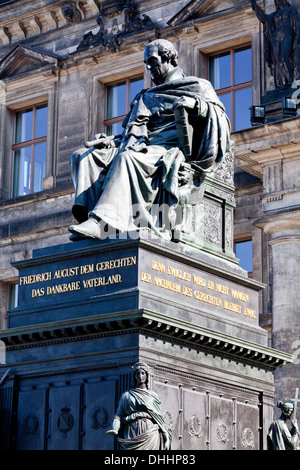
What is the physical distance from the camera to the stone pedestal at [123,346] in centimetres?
1024

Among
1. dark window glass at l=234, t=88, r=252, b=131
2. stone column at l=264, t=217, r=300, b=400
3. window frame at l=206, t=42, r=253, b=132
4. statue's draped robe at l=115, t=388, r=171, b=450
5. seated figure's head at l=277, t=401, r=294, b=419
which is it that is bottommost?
statue's draped robe at l=115, t=388, r=171, b=450

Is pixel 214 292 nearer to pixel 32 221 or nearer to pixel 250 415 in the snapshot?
pixel 250 415

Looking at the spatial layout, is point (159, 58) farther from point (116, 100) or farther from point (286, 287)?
point (116, 100)

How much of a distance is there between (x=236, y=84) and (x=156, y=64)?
10.6m


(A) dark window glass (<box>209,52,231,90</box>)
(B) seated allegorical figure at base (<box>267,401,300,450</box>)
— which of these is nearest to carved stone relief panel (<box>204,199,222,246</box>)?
(B) seated allegorical figure at base (<box>267,401,300,450</box>)

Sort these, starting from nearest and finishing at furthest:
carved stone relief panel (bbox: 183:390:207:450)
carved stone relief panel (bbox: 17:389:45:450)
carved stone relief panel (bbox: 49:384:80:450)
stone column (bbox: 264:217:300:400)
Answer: carved stone relief panel (bbox: 49:384:80:450)
carved stone relief panel (bbox: 183:390:207:450)
carved stone relief panel (bbox: 17:389:45:450)
stone column (bbox: 264:217:300:400)

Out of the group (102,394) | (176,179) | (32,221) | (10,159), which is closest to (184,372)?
(102,394)

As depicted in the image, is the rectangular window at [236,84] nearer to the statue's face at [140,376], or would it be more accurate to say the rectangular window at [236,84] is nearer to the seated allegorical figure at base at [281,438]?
the seated allegorical figure at base at [281,438]

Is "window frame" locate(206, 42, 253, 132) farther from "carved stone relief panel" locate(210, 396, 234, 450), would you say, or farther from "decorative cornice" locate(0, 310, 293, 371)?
"carved stone relief panel" locate(210, 396, 234, 450)

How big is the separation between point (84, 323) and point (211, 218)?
6.78 ft

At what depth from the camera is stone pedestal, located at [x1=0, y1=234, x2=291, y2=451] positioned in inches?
403

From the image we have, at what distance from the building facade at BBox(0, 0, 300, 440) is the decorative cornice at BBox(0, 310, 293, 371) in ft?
24.9

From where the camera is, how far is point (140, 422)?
938 centimetres

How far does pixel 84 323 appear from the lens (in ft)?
34.0
